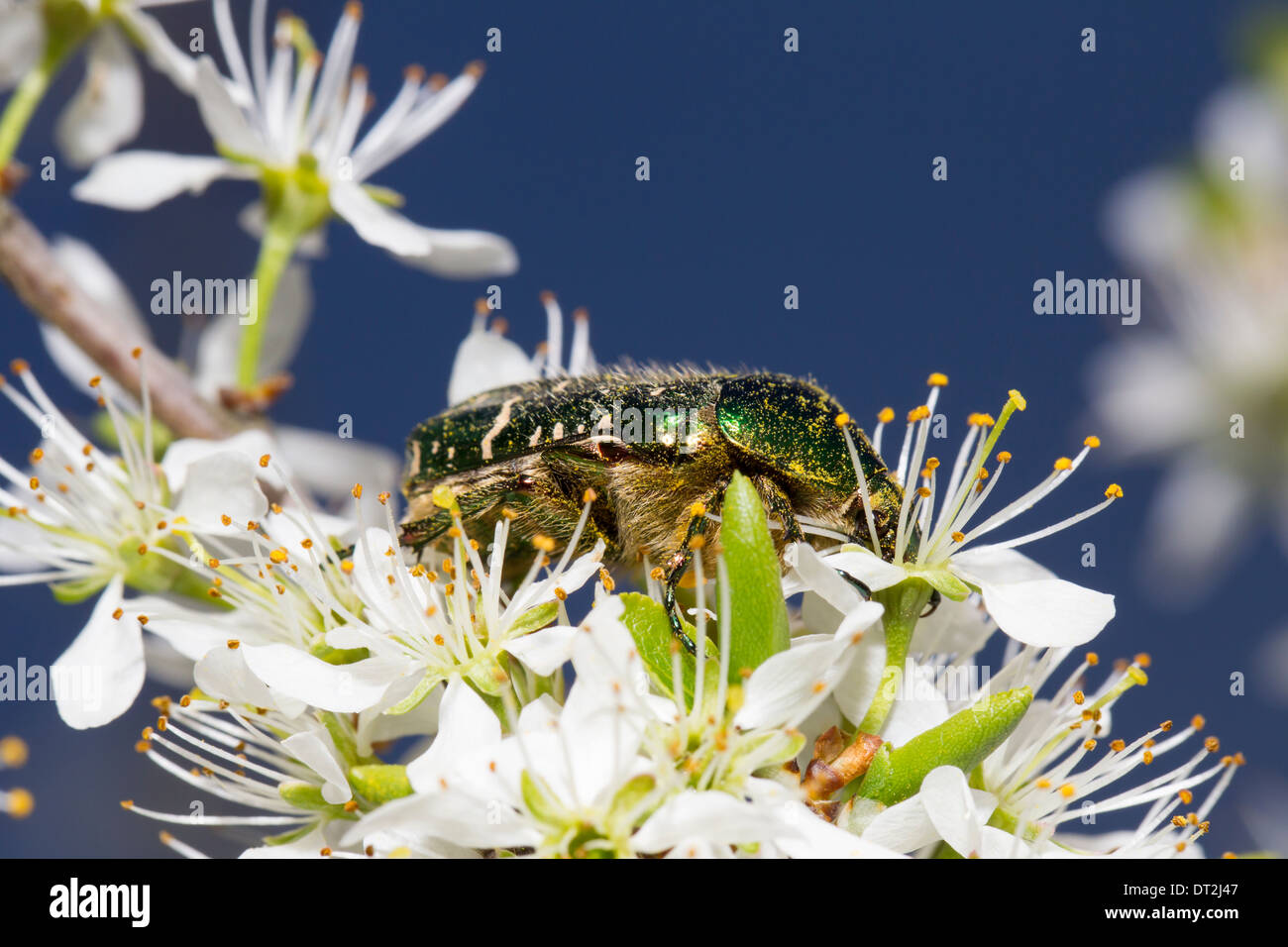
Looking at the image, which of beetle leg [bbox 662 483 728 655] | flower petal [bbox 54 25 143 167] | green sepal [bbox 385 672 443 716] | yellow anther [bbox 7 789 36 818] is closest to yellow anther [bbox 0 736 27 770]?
yellow anther [bbox 7 789 36 818]

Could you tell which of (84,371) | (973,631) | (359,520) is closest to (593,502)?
(359,520)

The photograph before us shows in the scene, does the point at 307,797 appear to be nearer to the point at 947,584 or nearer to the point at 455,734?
the point at 455,734

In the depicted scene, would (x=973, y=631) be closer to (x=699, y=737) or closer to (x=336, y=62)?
(x=699, y=737)

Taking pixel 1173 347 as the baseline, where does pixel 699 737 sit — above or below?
below

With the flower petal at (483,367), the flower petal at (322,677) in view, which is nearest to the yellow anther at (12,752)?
the flower petal at (322,677)

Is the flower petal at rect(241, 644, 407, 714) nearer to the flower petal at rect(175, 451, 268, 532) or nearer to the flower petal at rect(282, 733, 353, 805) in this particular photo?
the flower petal at rect(282, 733, 353, 805)

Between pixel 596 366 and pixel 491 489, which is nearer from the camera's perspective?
pixel 491 489

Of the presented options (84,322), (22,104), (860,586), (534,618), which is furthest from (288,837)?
(22,104)

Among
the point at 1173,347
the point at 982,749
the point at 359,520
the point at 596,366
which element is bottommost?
the point at 982,749
